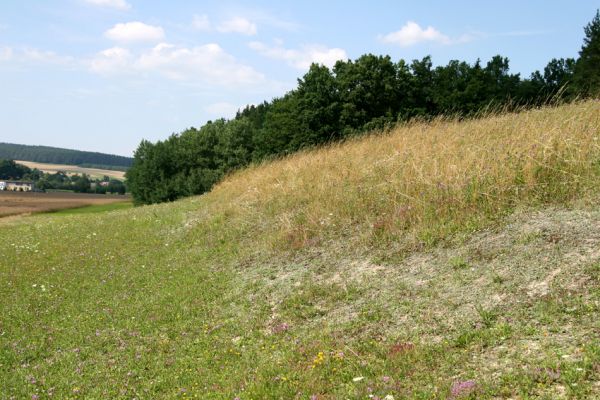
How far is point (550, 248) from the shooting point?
7.56 m

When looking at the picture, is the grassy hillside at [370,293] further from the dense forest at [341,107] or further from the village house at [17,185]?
the village house at [17,185]

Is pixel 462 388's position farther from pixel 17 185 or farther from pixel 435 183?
pixel 17 185

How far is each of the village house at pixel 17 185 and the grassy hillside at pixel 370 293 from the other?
121 metres

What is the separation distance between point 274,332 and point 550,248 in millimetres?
4410

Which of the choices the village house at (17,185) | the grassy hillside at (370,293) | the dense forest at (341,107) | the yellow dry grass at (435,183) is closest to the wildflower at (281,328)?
the grassy hillside at (370,293)

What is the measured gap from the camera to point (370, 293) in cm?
830

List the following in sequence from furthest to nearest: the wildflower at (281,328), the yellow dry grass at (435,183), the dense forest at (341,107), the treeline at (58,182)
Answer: the treeline at (58,182) < the dense forest at (341,107) < the yellow dry grass at (435,183) < the wildflower at (281,328)

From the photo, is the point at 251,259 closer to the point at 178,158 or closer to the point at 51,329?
the point at 51,329

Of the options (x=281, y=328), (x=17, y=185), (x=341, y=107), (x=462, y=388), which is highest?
(x=341, y=107)

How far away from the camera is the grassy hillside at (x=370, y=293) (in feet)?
18.7

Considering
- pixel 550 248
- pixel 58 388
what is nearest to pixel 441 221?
pixel 550 248

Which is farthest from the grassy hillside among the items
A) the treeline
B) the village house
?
the village house

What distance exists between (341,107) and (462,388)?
1888 inches

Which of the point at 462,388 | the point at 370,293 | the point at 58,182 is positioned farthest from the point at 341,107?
the point at 58,182
